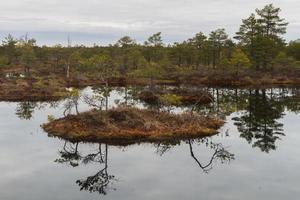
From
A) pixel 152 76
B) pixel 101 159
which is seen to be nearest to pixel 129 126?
pixel 101 159

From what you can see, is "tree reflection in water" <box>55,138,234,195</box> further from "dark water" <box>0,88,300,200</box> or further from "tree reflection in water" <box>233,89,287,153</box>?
"tree reflection in water" <box>233,89,287,153</box>

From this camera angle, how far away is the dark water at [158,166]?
91.2ft

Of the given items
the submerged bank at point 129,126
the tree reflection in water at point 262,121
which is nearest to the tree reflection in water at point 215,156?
the submerged bank at point 129,126

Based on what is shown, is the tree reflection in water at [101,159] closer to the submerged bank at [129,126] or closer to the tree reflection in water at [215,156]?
the tree reflection in water at [215,156]

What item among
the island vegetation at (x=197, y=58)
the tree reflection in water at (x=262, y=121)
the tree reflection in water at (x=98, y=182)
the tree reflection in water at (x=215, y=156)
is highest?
the island vegetation at (x=197, y=58)

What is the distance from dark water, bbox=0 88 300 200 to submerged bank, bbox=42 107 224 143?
1.67 m

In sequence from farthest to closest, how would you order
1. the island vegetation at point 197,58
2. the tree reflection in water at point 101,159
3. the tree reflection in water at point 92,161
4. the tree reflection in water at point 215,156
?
the island vegetation at point 197,58 → the tree reflection in water at point 215,156 → the tree reflection in water at point 101,159 → the tree reflection in water at point 92,161

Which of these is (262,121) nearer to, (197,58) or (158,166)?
(158,166)

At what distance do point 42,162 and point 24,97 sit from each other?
4321 centimetres

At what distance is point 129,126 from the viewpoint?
43844 millimetres

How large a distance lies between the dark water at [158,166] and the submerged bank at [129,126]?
1.67 metres

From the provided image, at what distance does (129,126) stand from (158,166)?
10852 millimetres

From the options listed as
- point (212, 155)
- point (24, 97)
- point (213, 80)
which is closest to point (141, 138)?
point (212, 155)

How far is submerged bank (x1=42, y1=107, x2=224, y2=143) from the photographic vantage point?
41.8m
